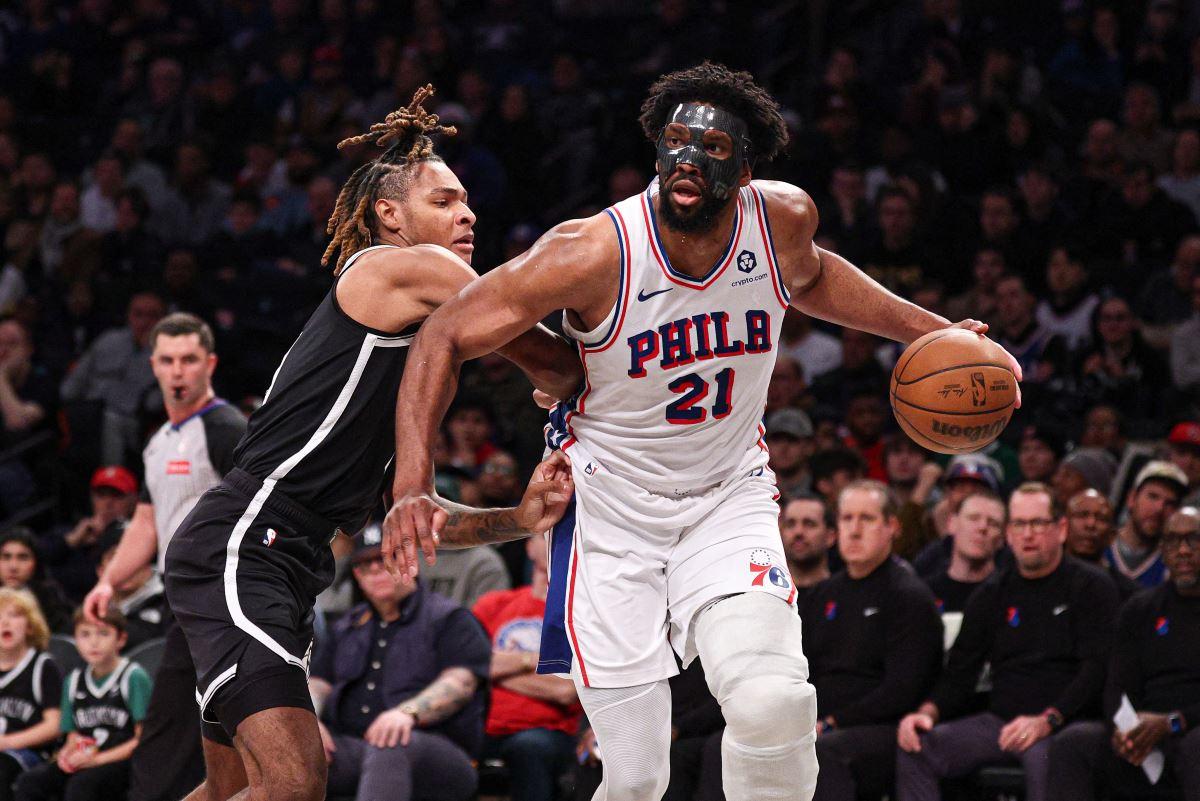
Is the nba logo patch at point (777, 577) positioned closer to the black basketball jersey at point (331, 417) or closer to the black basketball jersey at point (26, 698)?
the black basketball jersey at point (331, 417)

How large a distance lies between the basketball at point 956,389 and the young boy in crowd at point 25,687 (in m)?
5.26

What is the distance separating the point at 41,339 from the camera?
40.0 ft

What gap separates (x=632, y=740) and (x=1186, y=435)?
5016mm

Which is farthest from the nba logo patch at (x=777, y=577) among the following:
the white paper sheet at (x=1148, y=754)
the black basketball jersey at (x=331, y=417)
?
the white paper sheet at (x=1148, y=754)

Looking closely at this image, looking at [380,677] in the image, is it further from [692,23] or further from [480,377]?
[692,23]

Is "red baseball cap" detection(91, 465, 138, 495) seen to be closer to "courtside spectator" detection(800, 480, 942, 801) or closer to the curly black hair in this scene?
"courtside spectator" detection(800, 480, 942, 801)

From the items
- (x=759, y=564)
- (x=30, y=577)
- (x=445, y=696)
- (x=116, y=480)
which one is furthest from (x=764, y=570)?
(x=116, y=480)

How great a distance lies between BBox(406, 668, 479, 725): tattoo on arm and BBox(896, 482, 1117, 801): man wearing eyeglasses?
6.40 ft

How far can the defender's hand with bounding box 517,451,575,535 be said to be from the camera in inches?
181

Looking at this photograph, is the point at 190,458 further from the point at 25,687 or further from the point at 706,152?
the point at 706,152

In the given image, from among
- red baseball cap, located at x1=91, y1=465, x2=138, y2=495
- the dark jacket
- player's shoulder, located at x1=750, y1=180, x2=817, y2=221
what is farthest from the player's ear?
red baseball cap, located at x1=91, y1=465, x2=138, y2=495

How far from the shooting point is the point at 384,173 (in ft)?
15.9

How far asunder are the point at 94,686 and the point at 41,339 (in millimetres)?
4983

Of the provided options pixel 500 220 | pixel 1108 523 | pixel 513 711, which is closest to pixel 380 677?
pixel 513 711
